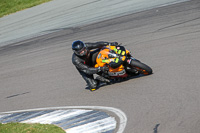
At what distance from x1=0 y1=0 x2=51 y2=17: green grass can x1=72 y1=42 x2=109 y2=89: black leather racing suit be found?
1387cm

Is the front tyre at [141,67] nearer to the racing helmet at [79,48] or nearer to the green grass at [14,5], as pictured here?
the racing helmet at [79,48]

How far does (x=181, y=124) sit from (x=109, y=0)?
13922 millimetres

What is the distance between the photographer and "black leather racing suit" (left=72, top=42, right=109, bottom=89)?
8.85 metres

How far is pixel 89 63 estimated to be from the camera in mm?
9242

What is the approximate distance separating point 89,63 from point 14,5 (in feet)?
51.3

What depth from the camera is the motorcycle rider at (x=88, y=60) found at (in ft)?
28.4

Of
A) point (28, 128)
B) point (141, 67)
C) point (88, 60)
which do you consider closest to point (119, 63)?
point (141, 67)

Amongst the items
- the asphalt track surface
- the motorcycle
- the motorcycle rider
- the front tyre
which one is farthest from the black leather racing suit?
the front tyre

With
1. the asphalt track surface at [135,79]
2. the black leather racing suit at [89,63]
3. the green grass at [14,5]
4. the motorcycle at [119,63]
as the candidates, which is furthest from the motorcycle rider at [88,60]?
the green grass at [14,5]

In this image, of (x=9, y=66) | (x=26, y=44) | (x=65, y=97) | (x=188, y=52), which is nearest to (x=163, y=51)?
(x=188, y=52)

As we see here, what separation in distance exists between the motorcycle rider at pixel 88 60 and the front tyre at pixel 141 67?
0.66 metres

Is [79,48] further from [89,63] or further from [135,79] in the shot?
[135,79]

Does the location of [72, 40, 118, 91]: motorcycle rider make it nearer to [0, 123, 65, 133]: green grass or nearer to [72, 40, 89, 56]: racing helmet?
[72, 40, 89, 56]: racing helmet

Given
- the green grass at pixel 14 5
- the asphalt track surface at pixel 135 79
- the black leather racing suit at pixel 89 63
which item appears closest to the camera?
the asphalt track surface at pixel 135 79
